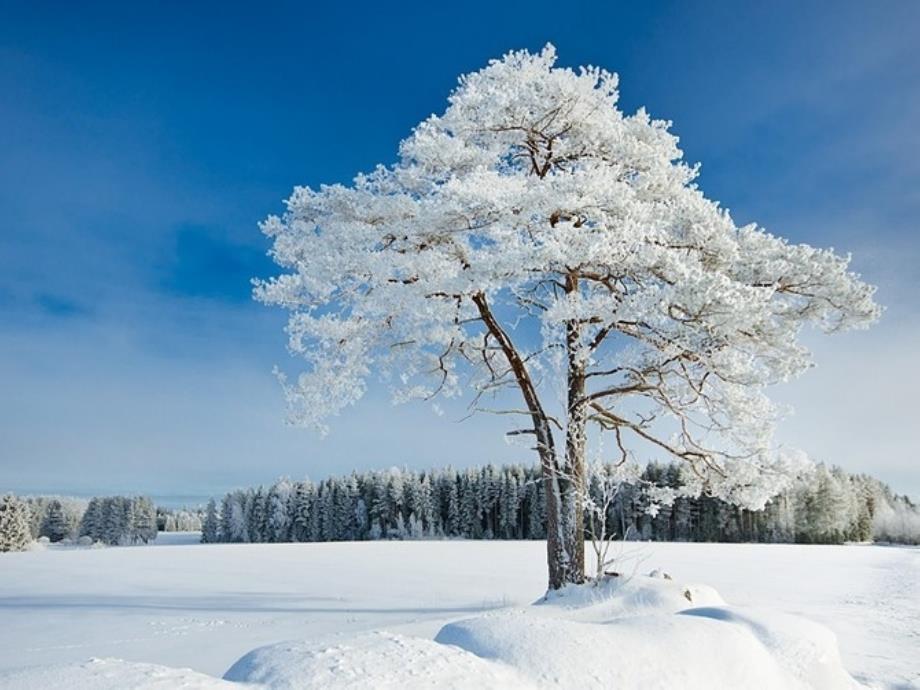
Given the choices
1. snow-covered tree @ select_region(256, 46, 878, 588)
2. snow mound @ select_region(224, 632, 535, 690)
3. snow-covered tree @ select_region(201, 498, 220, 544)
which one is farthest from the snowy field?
snow-covered tree @ select_region(201, 498, 220, 544)

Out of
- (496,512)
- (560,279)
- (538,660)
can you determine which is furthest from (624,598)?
A: (496,512)

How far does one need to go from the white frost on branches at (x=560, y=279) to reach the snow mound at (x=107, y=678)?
6.78 m

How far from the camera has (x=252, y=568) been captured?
18.5 meters

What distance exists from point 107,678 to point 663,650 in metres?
3.12

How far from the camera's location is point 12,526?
148ft

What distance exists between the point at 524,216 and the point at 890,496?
84.1 m

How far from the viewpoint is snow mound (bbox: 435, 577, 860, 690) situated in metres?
3.83

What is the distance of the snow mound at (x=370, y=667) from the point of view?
3.19m

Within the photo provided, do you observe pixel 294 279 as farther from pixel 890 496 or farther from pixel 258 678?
pixel 890 496

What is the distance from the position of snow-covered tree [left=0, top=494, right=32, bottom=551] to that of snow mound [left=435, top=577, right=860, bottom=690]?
5142 centimetres

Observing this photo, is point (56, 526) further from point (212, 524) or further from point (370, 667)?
point (370, 667)

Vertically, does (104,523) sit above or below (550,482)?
below

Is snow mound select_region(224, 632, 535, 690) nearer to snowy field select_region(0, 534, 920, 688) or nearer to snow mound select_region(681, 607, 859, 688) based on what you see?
snowy field select_region(0, 534, 920, 688)

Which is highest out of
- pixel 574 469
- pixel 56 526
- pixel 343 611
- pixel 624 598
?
pixel 574 469
